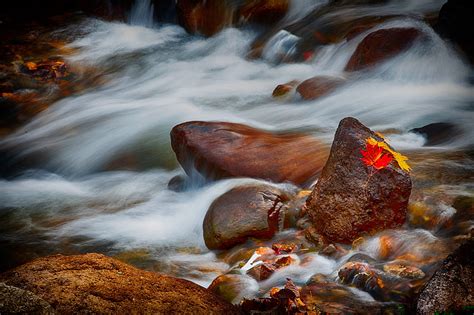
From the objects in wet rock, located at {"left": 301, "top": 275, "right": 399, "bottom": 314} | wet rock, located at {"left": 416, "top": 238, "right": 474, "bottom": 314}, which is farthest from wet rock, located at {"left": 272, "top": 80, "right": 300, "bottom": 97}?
wet rock, located at {"left": 416, "top": 238, "right": 474, "bottom": 314}

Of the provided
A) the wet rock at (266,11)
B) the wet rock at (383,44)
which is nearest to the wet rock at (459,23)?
the wet rock at (383,44)

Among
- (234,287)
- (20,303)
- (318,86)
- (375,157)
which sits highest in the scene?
(375,157)

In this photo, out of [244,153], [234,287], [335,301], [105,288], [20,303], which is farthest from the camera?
[244,153]

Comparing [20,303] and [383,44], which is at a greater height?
[383,44]

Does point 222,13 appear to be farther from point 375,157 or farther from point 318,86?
point 375,157

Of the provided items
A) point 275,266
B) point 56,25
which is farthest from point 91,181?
point 56,25

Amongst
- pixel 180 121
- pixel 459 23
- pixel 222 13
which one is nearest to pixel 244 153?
pixel 180 121

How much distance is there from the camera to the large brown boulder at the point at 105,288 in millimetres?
2694

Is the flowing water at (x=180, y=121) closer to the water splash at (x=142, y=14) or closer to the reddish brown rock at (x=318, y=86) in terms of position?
the reddish brown rock at (x=318, y=86)

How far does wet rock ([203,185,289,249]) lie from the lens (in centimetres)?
484

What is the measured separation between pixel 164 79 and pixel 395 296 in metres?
10.1

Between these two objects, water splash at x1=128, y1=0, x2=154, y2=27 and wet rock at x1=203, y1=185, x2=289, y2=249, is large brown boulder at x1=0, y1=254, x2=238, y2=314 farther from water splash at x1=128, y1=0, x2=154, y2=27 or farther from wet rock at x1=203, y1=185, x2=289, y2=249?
water splash at x1=128, y1=0, x2=154, y2=27

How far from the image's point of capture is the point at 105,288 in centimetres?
285

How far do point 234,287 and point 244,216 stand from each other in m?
1.14
